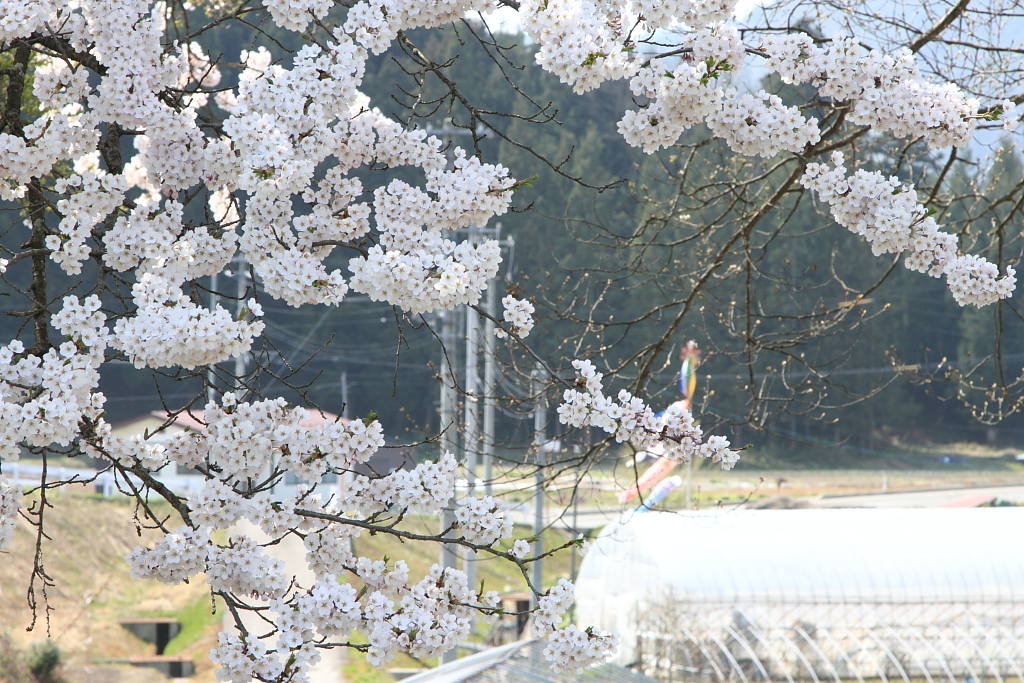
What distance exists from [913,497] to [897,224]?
82.0ft

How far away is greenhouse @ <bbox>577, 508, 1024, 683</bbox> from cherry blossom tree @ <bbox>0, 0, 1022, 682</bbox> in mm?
6310

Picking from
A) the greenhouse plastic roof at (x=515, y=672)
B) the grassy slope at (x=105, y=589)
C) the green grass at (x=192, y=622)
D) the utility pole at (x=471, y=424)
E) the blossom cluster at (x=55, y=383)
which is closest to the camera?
the blossom cluster at (x=55, y=383)

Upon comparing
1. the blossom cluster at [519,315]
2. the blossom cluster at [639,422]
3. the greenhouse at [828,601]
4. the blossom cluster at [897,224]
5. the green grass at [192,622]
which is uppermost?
the blossom cluster at [897,224]

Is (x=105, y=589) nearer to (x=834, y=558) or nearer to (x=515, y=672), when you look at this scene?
(x=515, y=672)

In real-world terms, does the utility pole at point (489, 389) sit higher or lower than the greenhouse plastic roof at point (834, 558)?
higher

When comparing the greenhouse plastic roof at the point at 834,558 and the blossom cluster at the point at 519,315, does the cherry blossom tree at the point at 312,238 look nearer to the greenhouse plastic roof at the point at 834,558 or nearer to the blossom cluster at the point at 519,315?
the blossom cluster at the point at 519,315

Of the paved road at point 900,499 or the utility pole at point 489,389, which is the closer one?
the utility pole at point 489,389

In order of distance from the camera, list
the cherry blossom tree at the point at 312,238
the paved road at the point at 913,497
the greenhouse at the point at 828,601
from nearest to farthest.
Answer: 1. the cherry blossom tree at the point at 312,238
2. the greenhouse at the point at 828,601
3. the paved road at the point at 913,497

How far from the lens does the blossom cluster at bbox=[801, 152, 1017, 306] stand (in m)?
2.78

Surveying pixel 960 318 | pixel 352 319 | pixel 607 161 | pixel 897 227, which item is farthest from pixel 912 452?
pixel 897 227

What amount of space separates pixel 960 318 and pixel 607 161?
13917mm

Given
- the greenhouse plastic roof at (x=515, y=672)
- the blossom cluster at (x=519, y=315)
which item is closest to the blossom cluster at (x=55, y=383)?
the blossom cluster at (x=519, y=315)

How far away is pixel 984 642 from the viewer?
915 centimetres

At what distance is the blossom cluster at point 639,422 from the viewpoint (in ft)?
8.91
